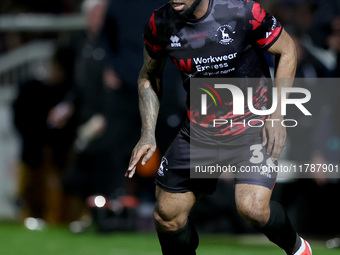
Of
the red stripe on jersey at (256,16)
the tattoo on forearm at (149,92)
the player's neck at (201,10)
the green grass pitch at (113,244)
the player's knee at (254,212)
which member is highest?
the player's neck at (201,10)

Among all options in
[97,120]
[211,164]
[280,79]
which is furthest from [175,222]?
[97,120]

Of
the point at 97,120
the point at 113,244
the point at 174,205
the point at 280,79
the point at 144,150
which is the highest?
the point at 280,79

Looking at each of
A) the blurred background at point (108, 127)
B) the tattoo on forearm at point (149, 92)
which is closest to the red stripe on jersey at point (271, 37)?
the tattoo on forearm at point (149, 92)

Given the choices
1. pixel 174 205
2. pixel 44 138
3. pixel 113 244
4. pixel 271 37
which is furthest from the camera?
pixel 44 138

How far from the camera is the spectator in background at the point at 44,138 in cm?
1097

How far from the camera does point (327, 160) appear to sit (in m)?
9.08

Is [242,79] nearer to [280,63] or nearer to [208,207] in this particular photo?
[280,63]

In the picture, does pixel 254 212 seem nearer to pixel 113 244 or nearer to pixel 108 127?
pixel 113 244

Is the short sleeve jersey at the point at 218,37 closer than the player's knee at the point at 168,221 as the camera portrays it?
Yes

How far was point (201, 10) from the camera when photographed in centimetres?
580

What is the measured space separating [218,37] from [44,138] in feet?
18.6

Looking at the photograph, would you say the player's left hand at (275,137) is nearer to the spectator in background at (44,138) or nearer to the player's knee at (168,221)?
the player's knee at (168,221)

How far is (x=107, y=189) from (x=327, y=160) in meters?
2.55

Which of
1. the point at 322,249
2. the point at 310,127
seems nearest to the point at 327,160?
the point at 310,127
